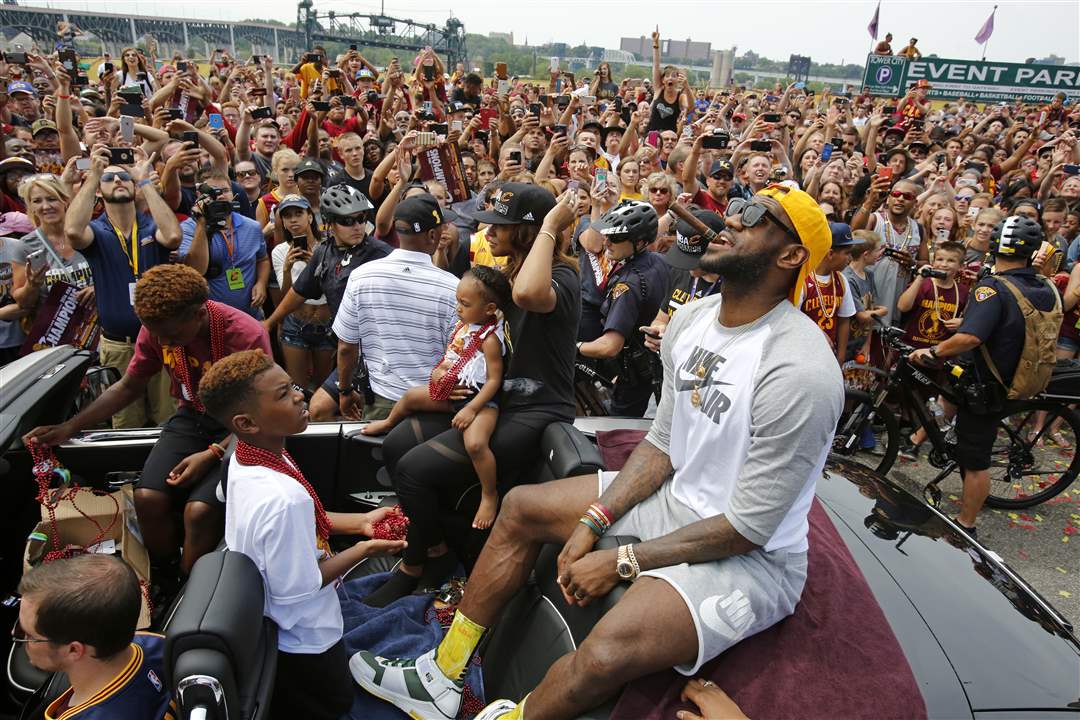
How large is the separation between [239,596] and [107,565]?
39 cm

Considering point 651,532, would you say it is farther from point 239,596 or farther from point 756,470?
point 239,596

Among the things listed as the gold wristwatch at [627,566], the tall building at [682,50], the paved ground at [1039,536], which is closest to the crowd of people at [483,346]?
the gold wristwatch at [627,566]

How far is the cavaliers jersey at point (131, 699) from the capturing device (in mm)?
1932

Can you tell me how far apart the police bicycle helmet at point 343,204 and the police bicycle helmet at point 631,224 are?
5.33 ft

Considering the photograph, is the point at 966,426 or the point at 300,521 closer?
the point at 300,521

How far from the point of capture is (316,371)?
560 cm

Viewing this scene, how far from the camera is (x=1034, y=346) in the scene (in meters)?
4.68

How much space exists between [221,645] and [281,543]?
39 cm

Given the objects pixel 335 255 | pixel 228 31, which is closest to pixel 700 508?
pixel 335 255

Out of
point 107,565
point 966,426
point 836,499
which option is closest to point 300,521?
point 107,565

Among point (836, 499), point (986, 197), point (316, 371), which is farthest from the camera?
point (986, 197)

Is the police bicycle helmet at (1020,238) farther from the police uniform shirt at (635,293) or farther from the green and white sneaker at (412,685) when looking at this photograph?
the green and white sneaker at (412,685)

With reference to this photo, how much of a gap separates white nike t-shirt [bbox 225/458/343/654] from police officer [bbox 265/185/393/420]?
1.96m

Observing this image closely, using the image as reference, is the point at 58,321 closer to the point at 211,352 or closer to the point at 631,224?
the point at 211,352
